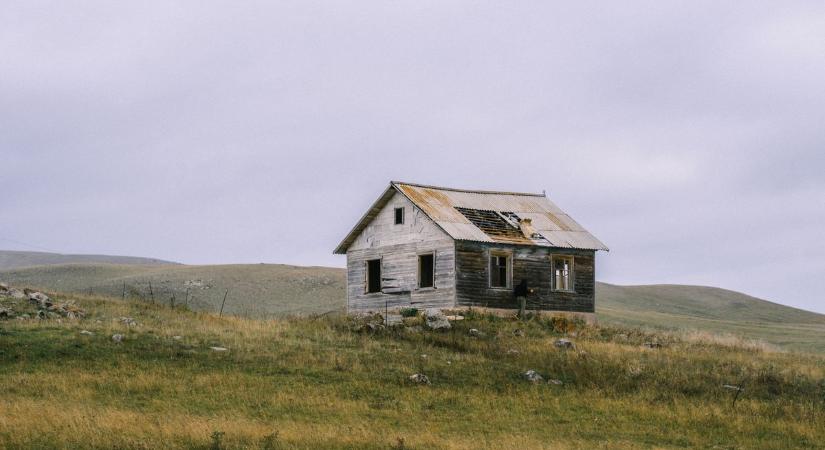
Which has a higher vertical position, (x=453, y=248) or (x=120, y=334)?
(x=453, y=248)

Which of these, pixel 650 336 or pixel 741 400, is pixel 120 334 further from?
pixel 650 336

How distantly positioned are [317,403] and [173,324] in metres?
11.7

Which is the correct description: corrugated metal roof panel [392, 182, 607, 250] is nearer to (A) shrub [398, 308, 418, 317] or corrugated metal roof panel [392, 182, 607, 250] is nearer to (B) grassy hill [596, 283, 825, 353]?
(A) shrub [398, 308, 418, 317]

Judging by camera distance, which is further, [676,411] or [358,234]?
[358,234]

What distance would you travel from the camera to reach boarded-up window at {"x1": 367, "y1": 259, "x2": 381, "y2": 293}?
137ft

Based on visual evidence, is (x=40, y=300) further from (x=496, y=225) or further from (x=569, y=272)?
(x=569, y=272)

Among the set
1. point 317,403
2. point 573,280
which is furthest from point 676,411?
point 573,280

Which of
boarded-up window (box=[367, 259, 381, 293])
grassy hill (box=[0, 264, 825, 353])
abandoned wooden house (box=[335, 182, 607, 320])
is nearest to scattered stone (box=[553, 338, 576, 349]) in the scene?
abandoned wooden house (box=[335, 182, 607, 320])

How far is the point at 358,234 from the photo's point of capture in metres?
42.3

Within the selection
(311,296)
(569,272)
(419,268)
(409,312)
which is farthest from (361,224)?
(311,296)

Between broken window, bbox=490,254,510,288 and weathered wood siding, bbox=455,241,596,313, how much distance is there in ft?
0.85

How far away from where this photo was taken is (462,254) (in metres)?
37.6

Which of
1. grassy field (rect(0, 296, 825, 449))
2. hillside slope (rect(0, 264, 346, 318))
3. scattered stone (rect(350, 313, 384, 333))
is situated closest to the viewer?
grassy field (rect(0, 296, 825, 449))

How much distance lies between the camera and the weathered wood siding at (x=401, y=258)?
124 feet
